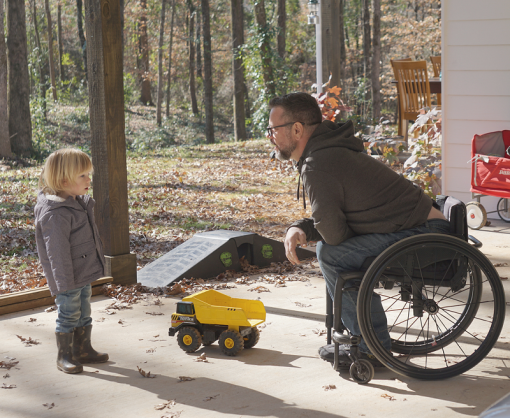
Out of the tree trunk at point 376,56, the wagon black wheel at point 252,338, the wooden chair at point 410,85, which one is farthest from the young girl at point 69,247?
the tree trunk at point 376,56

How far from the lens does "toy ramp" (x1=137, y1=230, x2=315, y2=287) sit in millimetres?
4785

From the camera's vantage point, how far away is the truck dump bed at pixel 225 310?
3219mm

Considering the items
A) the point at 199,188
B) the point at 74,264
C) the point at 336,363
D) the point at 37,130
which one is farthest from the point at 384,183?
the point at 37,130

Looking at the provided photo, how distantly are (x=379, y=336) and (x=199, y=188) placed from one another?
7386 mm

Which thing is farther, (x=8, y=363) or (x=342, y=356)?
(x=8, y=363)

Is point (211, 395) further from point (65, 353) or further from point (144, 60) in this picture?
point (144, 60)

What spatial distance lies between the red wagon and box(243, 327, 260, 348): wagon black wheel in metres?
3.46

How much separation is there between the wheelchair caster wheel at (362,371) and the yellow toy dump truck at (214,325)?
0.67 m

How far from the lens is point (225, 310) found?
324 cm

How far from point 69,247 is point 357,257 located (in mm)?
1443

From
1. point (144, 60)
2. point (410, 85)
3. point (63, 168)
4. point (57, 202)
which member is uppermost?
point (144, 60)

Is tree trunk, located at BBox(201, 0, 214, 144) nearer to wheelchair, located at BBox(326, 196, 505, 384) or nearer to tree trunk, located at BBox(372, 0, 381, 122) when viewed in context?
tree trunk, located at BBox(372, 0, 381, 122)

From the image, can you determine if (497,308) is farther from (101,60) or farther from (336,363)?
(101,60)

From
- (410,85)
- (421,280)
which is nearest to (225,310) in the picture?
(421,280)
